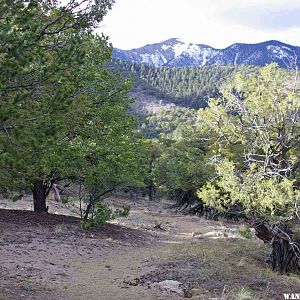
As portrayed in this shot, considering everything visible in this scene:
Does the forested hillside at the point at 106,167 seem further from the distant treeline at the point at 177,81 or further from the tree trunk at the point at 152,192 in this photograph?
the distant treeline at the point at 177,81

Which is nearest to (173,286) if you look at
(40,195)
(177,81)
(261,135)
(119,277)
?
(119,277)

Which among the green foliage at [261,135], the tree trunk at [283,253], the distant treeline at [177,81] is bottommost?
the tree trunk at [283,253]

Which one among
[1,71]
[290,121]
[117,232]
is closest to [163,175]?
[117,232]

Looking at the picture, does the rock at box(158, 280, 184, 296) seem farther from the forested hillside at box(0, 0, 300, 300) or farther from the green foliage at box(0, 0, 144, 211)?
the green foliage at box(0, 0, 144, 211)

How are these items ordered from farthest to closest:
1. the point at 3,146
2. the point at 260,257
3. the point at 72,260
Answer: the point at 260,257 < the point at 72,260 < the point at 3,146

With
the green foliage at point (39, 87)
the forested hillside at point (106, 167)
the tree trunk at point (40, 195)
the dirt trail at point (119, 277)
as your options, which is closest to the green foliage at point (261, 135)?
the forested hillside at point (106, 167)

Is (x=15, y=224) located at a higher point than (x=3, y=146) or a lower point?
lower

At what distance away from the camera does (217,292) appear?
8844 millimetres

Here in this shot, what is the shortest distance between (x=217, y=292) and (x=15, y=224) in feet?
28.6

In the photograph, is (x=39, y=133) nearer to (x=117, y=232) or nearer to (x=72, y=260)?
(x=72, y=260)

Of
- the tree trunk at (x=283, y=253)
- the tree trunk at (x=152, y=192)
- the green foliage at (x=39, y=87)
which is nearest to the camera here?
the green foliage at (x=39, y=87)

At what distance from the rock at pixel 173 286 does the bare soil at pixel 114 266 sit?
13 cm

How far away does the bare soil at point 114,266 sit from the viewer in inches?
334

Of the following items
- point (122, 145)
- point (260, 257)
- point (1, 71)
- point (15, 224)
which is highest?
point (1, 71)
